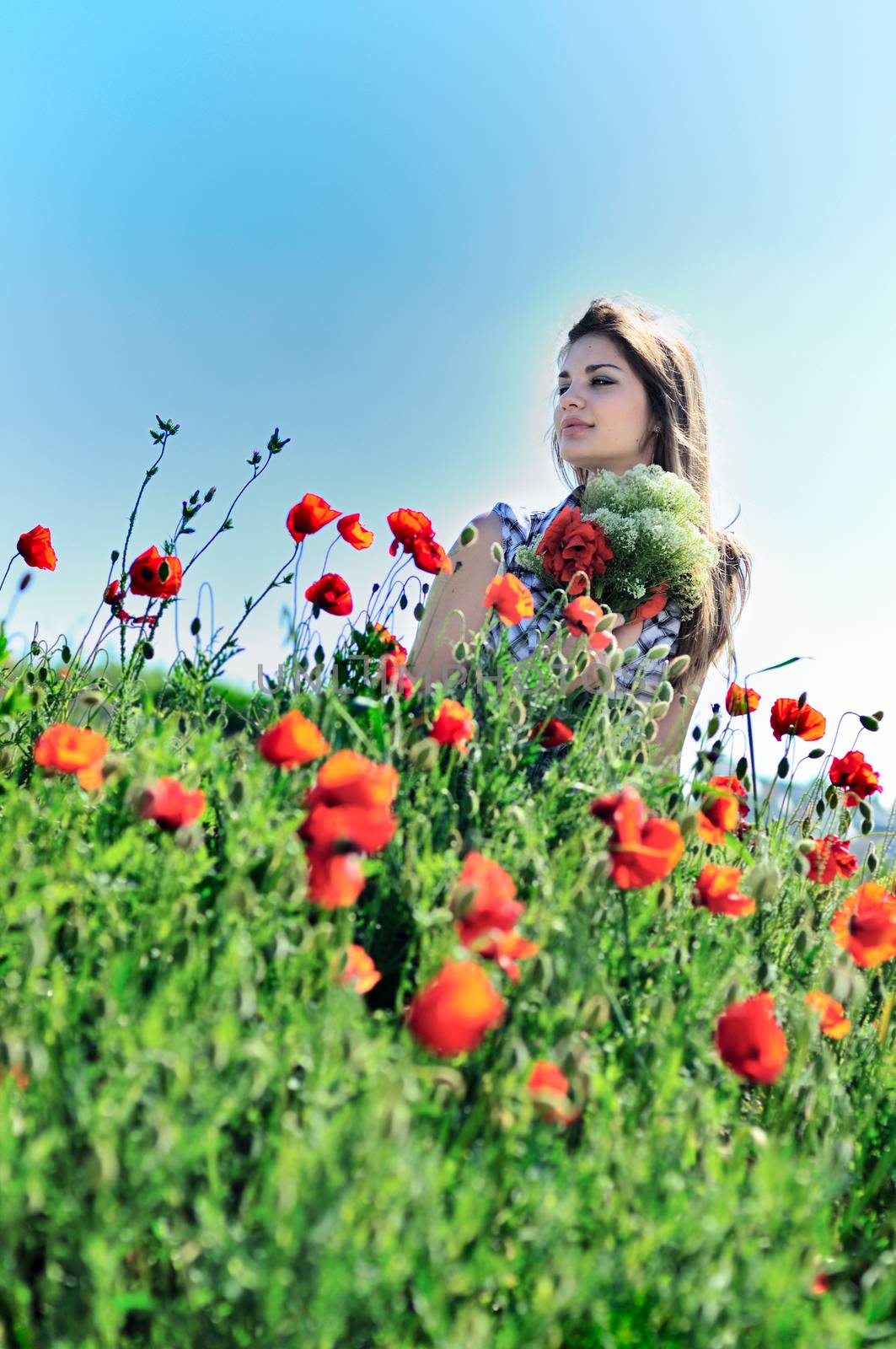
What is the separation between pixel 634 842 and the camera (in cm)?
157

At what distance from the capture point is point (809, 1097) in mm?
1630

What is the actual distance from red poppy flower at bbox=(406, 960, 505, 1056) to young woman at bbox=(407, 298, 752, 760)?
286 cm

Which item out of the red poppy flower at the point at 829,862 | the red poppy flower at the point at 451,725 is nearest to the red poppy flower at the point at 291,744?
the red poppy flower at the point at 451,725

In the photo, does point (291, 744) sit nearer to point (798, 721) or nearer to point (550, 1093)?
point (550, 1093)

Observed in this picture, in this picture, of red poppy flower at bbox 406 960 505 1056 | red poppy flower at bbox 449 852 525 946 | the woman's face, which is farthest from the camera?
the woman's face

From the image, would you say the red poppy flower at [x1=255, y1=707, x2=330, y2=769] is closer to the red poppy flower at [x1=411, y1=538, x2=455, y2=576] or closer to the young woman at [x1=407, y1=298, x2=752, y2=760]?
the red poppy flower at [x1=411, y1=538, x2=455, y2=576]

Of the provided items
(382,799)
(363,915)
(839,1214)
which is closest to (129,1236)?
(382,799)

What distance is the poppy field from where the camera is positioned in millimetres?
1082

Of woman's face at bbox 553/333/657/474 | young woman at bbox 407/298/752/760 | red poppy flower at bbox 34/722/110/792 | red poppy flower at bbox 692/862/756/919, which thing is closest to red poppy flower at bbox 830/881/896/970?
red poppy flower at bbox 692/862/756/919

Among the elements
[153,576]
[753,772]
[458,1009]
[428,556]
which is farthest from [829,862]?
[153,576]

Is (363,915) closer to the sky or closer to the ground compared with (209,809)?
closer to the ground

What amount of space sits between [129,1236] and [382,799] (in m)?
0.59

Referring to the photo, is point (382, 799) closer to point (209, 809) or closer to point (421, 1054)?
point (421, 1054)

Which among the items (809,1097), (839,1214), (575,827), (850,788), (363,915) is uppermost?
(850,788)
